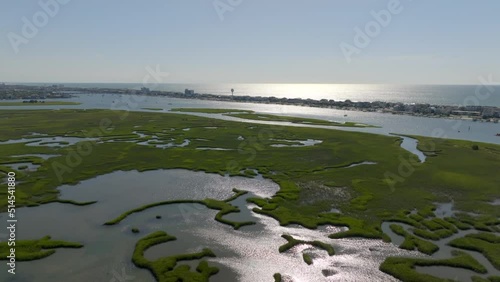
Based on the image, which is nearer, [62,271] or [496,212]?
[62,271]

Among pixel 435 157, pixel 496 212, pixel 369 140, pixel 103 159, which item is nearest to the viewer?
pixel 496 212

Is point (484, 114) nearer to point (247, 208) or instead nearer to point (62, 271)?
point (247, 208)

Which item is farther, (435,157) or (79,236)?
(435,157)

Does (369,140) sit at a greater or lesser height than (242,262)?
greater

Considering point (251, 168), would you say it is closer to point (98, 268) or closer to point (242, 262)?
point (242, 262)

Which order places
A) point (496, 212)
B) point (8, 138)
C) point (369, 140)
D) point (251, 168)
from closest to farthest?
1. point (496, 212)
2. point (251, 168)
3. point (8, 138)
4. point (369, 140)

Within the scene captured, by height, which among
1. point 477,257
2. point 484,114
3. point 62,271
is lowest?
point 62,271

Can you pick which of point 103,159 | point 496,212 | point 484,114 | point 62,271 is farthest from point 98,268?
point 484,114

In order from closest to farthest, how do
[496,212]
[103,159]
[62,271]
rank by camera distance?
[62,271]
[496,212]
[103,159]

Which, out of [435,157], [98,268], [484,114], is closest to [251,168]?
[98,268]
